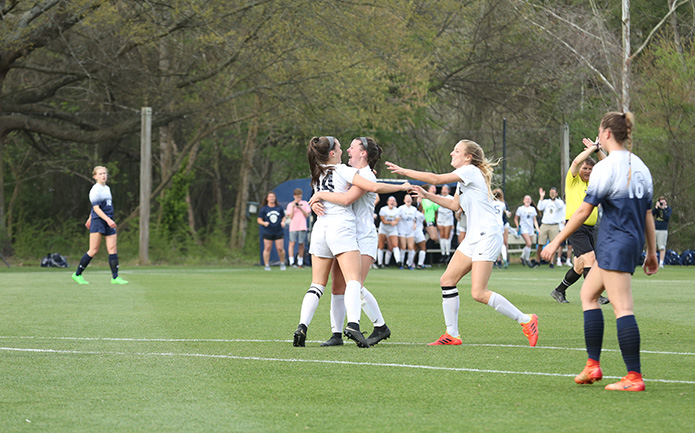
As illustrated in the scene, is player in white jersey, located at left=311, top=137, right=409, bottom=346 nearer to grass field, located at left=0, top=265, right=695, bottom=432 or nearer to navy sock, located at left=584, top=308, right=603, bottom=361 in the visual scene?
grass field, located at left=0, top=265, right=695, bottom=432

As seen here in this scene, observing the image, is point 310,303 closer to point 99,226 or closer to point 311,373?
point 311,373

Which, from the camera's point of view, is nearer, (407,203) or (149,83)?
(407,203)

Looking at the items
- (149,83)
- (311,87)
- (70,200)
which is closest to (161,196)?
(70,200)

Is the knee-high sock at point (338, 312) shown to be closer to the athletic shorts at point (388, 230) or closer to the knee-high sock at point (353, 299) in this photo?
the knee-high sock at point (353, 299)

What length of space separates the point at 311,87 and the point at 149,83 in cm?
526

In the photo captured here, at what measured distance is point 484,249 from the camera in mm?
8773

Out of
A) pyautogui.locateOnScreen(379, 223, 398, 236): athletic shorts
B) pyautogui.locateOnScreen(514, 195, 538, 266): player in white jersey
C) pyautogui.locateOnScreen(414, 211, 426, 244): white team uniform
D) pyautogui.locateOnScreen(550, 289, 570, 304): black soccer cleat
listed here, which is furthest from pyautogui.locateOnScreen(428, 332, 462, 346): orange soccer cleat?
pyautogui.locateOnScreen(514, 195, 538, 266): player in white jersey

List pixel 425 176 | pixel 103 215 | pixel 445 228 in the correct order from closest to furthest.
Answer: pixel 425 176
pixel 103 215
pixel 445 228

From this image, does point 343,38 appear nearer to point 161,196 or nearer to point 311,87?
point 311,87

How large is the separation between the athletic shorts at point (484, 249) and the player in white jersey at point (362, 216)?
861mm

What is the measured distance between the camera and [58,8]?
90.5ft

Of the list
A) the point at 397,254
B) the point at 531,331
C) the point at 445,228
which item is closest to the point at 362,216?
the point at 531,331

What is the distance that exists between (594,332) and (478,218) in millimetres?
2510

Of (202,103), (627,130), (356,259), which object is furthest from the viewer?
(202,103)
